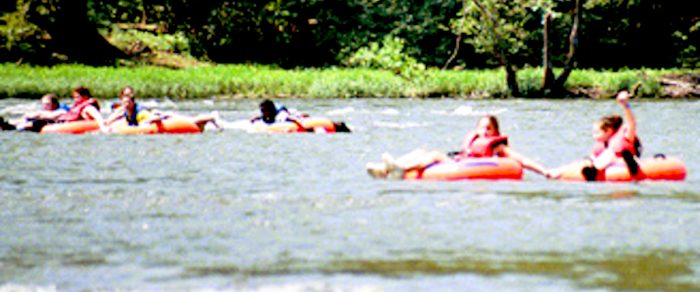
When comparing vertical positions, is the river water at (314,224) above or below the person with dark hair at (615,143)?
below

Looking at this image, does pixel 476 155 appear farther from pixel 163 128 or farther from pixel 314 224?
pixel 163 128

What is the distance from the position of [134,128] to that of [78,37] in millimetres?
22302

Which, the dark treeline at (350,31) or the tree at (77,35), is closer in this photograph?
the tree at (77,35)

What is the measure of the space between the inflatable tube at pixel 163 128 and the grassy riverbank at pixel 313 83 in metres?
13.6

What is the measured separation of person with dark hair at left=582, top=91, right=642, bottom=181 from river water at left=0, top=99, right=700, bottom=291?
0.26 meters

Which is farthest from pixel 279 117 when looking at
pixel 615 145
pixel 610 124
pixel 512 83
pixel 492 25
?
pixel 512 83

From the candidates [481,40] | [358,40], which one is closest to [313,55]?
[358,40]

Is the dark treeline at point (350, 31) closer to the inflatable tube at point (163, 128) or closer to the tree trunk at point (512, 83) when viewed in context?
the tree trunk at point (512, 83)

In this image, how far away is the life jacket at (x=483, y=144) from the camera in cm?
1539

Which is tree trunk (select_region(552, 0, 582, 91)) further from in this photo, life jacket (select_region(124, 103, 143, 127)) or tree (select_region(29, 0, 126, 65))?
life jacket (select_region(124, 103, 143, 127))

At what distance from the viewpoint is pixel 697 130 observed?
24.9 metres

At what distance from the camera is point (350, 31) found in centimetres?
4984

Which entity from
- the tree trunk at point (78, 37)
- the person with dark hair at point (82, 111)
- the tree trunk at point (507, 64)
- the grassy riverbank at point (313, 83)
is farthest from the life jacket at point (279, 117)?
the tree trunk at point (78, 37)

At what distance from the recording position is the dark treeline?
152 ft
